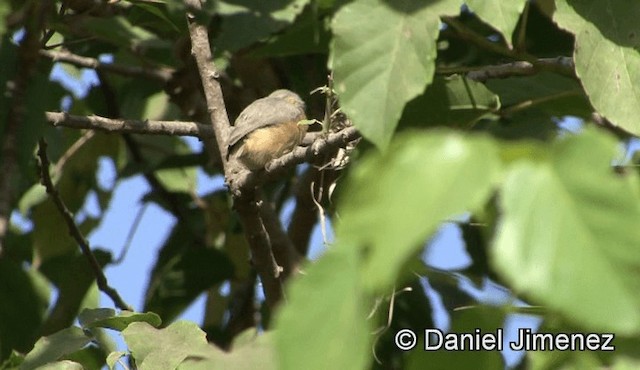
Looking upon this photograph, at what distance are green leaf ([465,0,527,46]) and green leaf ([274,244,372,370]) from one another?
106cm

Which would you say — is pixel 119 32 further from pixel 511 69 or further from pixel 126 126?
pixel 511 69

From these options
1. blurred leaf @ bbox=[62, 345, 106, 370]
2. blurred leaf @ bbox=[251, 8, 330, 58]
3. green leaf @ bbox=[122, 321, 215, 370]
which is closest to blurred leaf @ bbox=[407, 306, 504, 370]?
green leaf @ bbox=[122, 321, 215, 370]

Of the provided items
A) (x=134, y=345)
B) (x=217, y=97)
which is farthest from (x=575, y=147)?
(x=217, y=97)

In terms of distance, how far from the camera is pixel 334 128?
2.80 meters

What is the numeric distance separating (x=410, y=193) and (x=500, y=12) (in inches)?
43.5

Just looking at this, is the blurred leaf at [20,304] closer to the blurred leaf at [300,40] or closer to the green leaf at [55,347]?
the green leaf at [55,347]

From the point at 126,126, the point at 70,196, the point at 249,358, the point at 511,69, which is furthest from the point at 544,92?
the point at 70,196

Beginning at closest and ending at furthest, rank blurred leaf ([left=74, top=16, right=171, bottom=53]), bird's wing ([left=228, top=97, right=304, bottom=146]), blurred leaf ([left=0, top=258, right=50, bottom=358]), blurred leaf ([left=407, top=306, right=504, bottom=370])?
blurred leaf ([left=407, top=306, right=504, bottom=370]) < blurred leaf ([left=74, top=16, right=171, bottom=53]) < blurred leaf ([left=0, top=258, right=50, bottom=358]) < bird's wing ([left=228, top=97, right=304, bottom=146])

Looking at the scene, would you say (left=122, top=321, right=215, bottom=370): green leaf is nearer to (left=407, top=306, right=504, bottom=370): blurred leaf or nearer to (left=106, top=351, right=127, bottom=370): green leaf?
(left=106, top=351, right=127, bottom=370): green leaf

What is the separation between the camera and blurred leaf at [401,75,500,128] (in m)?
2.54

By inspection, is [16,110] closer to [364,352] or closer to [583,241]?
[364,352]

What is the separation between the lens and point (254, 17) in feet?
7.54

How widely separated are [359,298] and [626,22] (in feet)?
4.66

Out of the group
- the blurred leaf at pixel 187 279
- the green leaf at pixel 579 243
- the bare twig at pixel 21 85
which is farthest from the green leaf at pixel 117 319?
the green leaf at pixel 579 243
